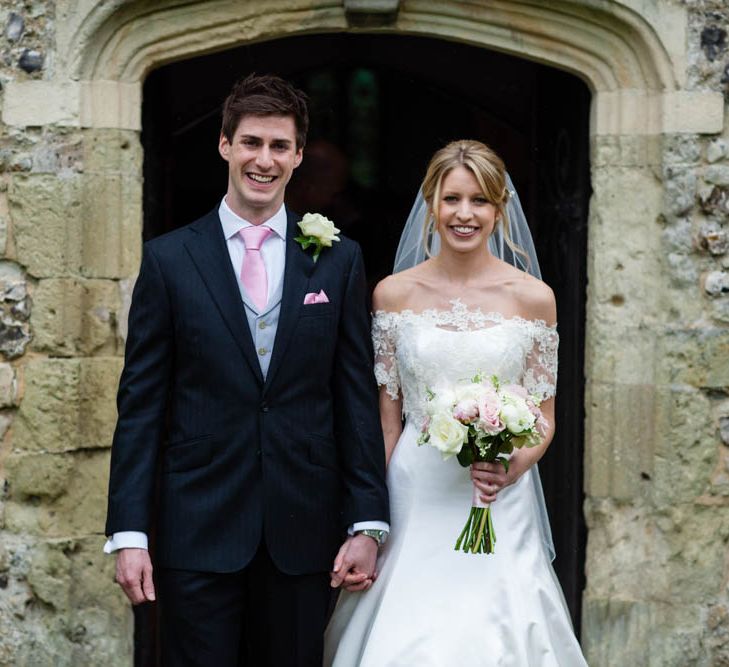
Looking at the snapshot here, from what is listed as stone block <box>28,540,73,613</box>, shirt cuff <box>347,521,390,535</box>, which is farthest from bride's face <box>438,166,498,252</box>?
stone block <box>28,540,73,613</box>

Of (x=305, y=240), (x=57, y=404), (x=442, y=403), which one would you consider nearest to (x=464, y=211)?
(x=305, y=240)

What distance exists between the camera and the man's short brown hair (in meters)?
3.27

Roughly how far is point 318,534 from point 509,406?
64cm

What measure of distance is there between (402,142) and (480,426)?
3282 mm

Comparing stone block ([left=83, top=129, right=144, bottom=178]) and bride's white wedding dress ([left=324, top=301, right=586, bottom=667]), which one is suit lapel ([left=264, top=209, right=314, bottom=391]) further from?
stone block ([left=83, top=129, right=144, bottom=178])

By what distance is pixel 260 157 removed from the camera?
325 cm

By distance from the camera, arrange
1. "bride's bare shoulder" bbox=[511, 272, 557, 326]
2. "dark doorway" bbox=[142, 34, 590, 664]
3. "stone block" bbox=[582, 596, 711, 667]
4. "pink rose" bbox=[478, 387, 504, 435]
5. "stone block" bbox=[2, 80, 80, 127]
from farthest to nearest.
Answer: "dark doorway" bbox=[142, 34, 590, 664] < "stone block" bbox=[582, 596, 711, 667] < "stone block" bbox=[2, 80, 80, 127] < "bride's bare shoulder" bbox=[511, 272, 557, 326] < "pink rose" bbox=[478, 387, 504, 435]

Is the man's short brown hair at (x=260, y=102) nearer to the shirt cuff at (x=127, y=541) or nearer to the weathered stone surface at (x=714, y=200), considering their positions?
the shirt cuff at (x=127, y=541)

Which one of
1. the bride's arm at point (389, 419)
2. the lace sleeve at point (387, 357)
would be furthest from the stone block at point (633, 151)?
the bride's arm at point (389, 419)

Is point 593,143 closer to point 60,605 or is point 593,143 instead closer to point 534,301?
point 534,301

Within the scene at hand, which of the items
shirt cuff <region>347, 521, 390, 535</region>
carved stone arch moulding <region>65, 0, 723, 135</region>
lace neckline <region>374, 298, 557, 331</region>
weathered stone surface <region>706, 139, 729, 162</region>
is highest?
carved stone arch moulding <region>65, 0, 723, 135</region>

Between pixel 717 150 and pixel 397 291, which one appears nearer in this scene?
pixel 397 291

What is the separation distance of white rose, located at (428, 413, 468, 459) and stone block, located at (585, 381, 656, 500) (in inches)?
58.6

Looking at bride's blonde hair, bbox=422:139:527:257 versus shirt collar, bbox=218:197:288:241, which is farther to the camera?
bride's blonde hair, bbox=422:139:527:257
